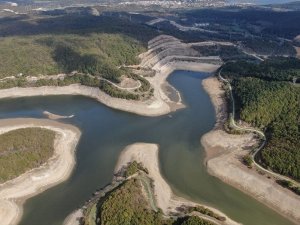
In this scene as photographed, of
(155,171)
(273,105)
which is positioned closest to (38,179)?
(155,171)

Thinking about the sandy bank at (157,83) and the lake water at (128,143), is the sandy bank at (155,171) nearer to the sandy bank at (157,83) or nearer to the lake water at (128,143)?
the lake water at (128,143)

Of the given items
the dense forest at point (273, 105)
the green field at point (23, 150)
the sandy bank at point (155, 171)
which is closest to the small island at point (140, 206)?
the sandy bank at point (155, 171)

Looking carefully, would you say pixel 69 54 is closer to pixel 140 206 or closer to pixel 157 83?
pixel 157 83

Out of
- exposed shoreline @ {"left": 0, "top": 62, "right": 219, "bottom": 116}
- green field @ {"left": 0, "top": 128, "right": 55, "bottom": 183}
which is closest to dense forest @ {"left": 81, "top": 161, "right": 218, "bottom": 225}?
green field @ {"left": 0, "top": 128, "right": 55, "bottom": 183}

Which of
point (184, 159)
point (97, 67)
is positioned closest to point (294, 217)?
point (184, 159)

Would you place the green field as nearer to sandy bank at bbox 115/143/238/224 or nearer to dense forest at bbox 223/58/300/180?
sandy bank at bbox 115/143/238/224
